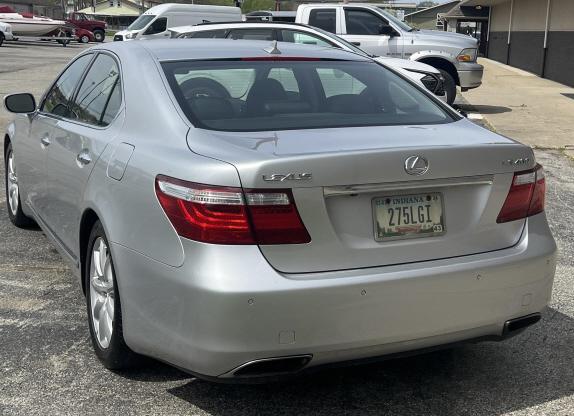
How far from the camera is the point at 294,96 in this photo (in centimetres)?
379

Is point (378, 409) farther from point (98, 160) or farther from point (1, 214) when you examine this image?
point (1, 214)

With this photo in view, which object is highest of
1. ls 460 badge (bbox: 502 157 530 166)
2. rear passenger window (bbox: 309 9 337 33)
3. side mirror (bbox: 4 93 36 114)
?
ls 460 badge (bbox: 502 157 530 166)

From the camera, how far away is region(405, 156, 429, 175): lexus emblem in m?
2.92

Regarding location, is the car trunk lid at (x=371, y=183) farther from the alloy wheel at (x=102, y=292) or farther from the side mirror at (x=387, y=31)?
Answer: the side mirror at (x=387, y=31)

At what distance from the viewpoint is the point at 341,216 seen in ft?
9.41

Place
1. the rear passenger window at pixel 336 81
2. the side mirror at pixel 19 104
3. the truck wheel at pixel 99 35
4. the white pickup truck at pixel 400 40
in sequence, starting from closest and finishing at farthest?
the rear passenger window at pixel 336 81 < the side mirror at pixel 19 104 < the white pickup truck at pixel 400 40 < the truck wheel at pixel 99 35

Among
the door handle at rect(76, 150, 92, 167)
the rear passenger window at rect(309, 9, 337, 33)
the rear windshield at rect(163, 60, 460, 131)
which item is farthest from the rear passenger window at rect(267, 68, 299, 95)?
the rear passenger window at rect(309, 9, 337, 33)

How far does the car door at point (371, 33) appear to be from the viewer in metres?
14.1

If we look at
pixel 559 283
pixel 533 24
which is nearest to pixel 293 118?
pixel 559 283

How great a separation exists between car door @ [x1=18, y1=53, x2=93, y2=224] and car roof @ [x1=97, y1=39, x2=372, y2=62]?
0.43m

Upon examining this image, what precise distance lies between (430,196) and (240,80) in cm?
132

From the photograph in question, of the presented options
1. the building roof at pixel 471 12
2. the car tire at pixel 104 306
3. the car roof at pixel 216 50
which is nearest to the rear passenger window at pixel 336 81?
the car roof at pixel 216 50

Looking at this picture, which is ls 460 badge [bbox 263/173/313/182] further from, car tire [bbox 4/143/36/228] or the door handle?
car tire [bbox 4/143/36/228]

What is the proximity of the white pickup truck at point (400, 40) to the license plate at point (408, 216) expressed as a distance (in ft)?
37.0
